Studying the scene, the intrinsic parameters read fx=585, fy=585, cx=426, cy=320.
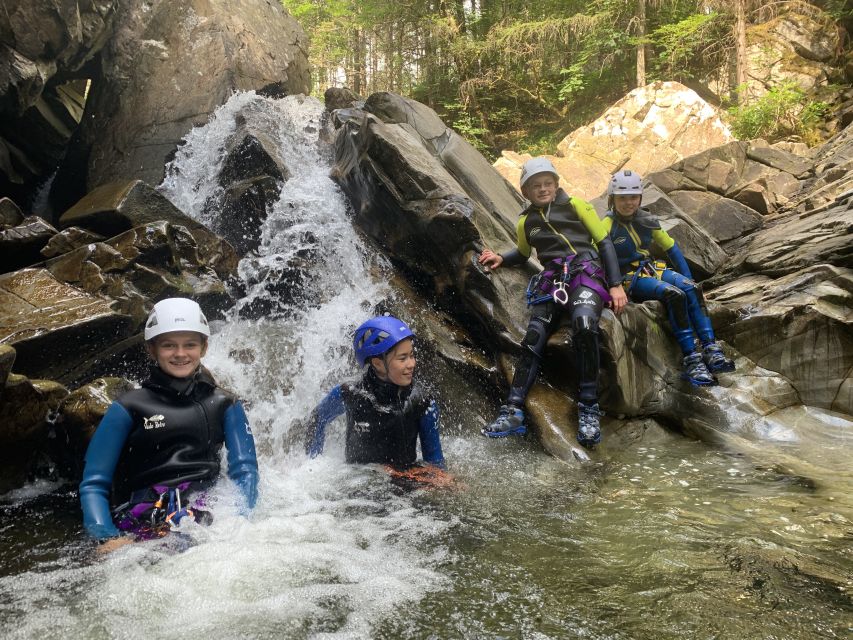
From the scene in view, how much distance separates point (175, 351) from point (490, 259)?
3.95m

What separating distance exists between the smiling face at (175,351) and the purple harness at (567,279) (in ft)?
12.0

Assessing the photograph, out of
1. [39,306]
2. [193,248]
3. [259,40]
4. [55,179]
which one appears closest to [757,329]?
[193,248]

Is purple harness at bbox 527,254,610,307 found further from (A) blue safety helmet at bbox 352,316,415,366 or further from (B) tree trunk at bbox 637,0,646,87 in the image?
(B) tree trunk at bbox 637,0,646,87

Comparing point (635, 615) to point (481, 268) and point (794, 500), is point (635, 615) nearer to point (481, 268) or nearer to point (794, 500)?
point (794, 500)

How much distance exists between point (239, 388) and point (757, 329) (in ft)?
19.7

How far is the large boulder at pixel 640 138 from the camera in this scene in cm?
1597

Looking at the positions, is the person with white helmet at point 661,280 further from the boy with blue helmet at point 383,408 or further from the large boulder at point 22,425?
the large boulder at point 22,425

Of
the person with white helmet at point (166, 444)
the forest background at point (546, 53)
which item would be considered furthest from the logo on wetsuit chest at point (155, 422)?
the forest background at point (546, 53)

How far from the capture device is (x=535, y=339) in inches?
235

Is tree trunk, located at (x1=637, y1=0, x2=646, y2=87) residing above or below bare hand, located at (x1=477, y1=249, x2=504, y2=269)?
above

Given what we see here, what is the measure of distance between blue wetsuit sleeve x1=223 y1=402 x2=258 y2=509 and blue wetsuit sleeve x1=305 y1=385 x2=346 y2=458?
2.89ft

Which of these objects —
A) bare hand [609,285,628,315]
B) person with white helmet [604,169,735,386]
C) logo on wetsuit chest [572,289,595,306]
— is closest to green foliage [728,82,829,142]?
person with white helmet [604,169,735,386]

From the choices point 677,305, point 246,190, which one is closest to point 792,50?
point 677,305

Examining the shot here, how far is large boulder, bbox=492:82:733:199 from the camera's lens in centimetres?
1597
